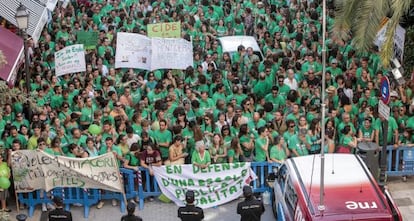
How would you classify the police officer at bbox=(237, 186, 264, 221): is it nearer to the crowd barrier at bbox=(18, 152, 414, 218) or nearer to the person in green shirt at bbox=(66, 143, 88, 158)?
the crowd barrier at bbox=(18, 152, 414, 218)

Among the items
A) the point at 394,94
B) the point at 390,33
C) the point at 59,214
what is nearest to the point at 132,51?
the point at 394,94

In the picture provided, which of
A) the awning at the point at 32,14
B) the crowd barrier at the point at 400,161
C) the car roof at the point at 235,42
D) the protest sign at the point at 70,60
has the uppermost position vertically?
the awning at the point at 32,14

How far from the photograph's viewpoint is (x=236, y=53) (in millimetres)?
19188

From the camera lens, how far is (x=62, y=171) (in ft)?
45.1

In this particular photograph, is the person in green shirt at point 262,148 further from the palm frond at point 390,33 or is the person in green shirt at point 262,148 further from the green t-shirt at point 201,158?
the palm frond at point 390,33

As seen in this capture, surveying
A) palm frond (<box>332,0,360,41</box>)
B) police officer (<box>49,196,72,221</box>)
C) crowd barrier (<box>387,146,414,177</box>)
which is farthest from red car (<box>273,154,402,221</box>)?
palm frond (<box>332,0,360,41</box>)

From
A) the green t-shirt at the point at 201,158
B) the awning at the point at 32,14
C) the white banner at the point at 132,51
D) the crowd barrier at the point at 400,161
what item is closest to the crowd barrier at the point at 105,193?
the green t-shirt at the point at 201,158

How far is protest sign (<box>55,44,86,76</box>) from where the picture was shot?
18.0 m

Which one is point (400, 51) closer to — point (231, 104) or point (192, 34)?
point (231, 104)

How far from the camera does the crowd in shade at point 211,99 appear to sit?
14.3 m

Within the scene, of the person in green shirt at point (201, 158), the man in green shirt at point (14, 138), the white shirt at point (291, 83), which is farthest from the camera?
the white shirt at point (291, 83)

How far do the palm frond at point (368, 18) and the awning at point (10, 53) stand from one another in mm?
7816

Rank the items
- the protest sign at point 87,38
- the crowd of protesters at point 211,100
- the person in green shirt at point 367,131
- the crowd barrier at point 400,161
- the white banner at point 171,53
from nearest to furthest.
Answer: the crowd of protesters at point 211,100
the crowd barrier at point 400,161
the person in green shirt at point 367,131
the white banner at point 171,53
the protest sign at point 87,38

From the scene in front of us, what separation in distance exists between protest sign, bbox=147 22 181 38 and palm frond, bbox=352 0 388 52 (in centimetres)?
592
